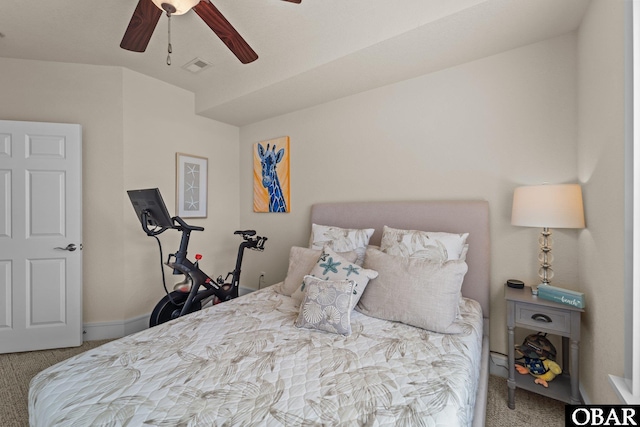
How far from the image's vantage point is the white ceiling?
1801 millimetres

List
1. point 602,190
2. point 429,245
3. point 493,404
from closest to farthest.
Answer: point 602,190 → point 493,404 → point 429,245

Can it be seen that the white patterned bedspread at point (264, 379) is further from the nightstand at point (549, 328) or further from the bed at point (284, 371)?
the nightstand at point (549, 328)

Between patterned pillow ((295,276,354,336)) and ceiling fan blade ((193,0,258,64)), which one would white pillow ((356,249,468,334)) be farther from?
ceiling fan blade ((193,0,258,64))

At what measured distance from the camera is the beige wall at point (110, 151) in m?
2.71

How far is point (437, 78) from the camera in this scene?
240cm

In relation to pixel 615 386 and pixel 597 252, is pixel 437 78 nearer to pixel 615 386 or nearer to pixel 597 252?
pixel 597 252

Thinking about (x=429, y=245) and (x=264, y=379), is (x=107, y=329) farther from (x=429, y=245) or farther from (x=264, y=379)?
(x=429, y=245)

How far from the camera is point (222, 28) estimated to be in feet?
5.39

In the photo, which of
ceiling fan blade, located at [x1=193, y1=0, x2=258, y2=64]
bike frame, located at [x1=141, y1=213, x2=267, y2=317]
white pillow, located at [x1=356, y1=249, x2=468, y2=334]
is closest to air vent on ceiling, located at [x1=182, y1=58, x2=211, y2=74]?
ceiling fan blade, located at [x1=193, y1=0, x2=258, y2=64]

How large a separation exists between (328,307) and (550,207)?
1445 mm

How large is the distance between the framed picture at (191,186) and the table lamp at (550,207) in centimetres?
323

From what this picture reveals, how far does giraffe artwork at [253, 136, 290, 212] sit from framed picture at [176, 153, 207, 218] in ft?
2.07

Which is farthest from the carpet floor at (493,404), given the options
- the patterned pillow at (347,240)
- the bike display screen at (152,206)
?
the bike display screen at (152,206)

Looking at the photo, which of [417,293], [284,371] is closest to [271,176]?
[417,293]
